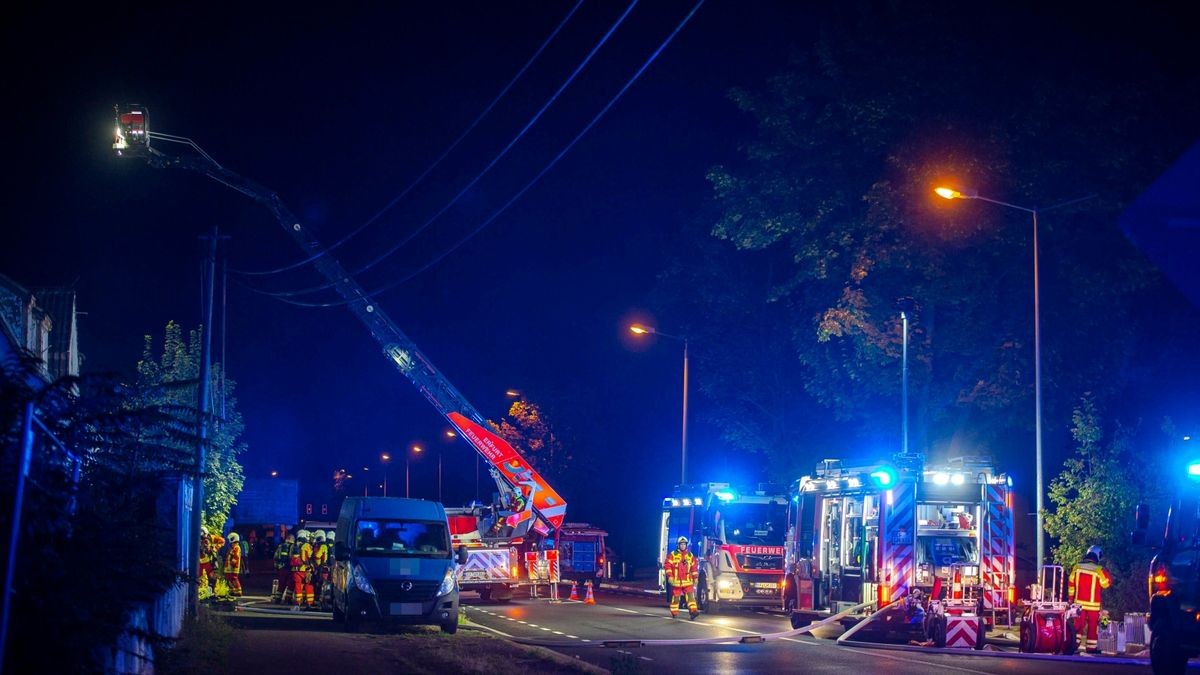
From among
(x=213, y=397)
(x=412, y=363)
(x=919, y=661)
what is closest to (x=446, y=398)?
(x=412, y=363)

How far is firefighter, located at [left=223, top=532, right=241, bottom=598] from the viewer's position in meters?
26.8

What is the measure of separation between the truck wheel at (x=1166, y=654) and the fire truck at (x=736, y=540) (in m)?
12.0

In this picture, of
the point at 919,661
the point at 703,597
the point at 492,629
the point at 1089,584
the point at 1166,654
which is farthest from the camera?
the point at 703,597

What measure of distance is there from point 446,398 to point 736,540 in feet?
26.4

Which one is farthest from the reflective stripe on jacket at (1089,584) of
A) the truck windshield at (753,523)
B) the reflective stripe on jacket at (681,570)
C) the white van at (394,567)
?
the white van at (394,567)

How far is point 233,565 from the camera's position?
26875 mm

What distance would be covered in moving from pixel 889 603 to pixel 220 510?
19.4 meters

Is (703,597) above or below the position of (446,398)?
below

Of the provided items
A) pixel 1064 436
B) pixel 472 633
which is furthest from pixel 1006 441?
pixel 472 633

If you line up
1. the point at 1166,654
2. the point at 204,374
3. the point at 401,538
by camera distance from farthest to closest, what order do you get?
the point at 204,374, the point at 401,538, the point at 1166,654

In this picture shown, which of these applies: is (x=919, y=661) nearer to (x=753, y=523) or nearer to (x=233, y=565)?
(x=753, y=523)

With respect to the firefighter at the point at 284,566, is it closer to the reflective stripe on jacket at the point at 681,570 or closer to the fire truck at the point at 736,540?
the reflective stripe on jacket at the point at 681,570

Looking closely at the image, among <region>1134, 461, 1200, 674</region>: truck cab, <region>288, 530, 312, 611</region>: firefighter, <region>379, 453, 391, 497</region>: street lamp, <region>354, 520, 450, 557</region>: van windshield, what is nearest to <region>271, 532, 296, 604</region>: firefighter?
<region>288, 530, 312, 611</region>: firefighter

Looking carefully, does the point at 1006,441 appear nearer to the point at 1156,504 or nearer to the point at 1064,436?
the point at 1064,436
